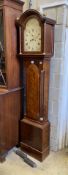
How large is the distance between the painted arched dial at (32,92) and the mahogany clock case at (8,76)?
16 centimetres

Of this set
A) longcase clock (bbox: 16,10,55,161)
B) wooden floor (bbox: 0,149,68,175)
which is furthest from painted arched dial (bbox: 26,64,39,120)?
wooden floor (bbox: 0,149,68,175)

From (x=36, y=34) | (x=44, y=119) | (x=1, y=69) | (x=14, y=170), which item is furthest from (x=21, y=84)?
(x=14, y=170)

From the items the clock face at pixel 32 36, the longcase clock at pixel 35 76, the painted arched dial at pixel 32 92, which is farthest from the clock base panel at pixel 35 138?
the clock face at pixel 32 36

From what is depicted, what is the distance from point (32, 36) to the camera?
1935mm

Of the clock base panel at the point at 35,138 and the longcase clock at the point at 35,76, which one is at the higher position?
the longcase clock at the point at 35,76

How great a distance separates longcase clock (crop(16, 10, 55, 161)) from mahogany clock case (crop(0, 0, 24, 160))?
88mm

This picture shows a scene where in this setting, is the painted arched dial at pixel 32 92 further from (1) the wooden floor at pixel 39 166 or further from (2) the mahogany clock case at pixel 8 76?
(1) the wooden floor at pixel 39 166

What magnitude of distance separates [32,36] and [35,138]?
45.3 inches

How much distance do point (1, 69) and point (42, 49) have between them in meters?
0.55

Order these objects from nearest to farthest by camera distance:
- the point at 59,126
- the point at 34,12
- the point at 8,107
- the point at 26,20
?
the point at 34,12, the point at 26,20, the point at 8,107, the point at 59,126

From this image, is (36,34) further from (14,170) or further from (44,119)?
(14,170)

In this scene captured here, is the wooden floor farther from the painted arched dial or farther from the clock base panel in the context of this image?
the painted arched dial

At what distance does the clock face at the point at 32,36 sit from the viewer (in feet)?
6.15

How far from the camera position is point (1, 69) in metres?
2.10
